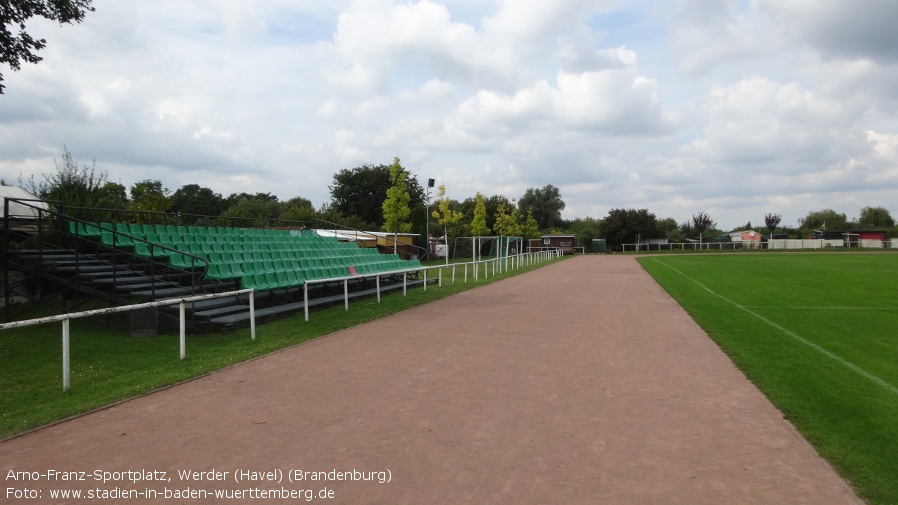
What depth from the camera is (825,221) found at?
120m

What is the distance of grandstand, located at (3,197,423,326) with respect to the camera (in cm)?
1088

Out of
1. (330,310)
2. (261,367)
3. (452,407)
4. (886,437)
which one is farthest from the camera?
(330,310)

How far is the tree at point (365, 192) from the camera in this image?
68625mm

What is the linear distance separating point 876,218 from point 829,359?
136 m

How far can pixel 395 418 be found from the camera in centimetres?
533

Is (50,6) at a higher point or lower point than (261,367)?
higher

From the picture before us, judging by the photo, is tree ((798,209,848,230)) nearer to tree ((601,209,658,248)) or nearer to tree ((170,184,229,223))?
tree ((601,209,658,248))

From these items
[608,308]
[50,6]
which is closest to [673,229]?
[608,308]

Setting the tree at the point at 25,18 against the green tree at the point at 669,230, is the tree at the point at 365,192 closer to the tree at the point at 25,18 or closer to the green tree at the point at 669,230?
the green tree at the point at 669,230

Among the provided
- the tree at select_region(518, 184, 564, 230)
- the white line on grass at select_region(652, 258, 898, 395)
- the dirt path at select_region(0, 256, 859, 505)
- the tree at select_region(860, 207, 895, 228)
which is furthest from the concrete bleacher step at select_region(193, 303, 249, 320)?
the tree at select_region(860, 207, 895, 228)

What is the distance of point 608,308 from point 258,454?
36.4 ft

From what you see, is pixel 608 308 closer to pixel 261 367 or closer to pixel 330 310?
pixel 330 310

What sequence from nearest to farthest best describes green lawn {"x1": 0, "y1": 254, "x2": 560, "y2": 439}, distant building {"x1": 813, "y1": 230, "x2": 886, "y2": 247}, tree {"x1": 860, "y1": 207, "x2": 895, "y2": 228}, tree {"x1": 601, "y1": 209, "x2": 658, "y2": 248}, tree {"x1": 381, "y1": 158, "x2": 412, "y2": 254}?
green lawn {"x1": 0, "y1": 254, "x2": 560, "y2": 439} < tree {"x1": 381, "y1": 158, "x2": 412, "y2": 254} < tree {"x1": 601, "y1": 209, "x2": 658, "y2": 248} < distant building {"x1": 813, "y1": 230, "x2": 886, "y2": 247} < tree {"x1": 860, "y1": 207, "x2": 895, "y2": 228}

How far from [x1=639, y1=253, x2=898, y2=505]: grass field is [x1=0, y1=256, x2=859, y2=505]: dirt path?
255 mm
